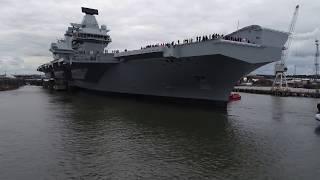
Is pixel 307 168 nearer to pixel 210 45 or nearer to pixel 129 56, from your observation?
pixel 210 45

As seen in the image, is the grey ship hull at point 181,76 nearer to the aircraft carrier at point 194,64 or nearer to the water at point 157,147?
the aircraft carrier at point 194,64

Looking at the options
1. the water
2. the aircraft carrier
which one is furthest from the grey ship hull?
the water

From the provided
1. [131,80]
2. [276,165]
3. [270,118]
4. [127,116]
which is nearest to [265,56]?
[270,118]

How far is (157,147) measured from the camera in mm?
15094

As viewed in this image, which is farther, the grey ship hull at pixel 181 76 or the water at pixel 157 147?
the grey ship hull at pixel 181 76

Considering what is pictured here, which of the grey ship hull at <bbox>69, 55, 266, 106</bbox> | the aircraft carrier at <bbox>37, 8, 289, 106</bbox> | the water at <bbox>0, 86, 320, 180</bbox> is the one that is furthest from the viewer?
the grey ship hull at <bbox>69, 55, 266, 106</bbox>

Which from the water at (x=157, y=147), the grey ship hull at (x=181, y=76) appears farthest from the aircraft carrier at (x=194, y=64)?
the water at (x=157, y=147)

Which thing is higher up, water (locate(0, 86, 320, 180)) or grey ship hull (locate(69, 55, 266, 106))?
grey ship hull (locate(69, 55, 266, 106))

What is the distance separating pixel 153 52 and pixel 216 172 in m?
18.7

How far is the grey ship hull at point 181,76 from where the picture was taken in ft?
88.6

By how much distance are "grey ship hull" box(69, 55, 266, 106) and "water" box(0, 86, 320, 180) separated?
12.8ft

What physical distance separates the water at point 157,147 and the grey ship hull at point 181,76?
389cm

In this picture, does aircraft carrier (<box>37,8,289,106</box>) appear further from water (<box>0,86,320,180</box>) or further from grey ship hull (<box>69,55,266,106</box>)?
water (<box>0,86,320,180</box>)

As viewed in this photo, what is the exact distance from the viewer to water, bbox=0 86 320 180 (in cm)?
1172
